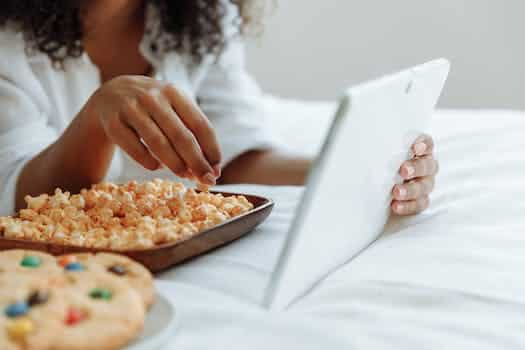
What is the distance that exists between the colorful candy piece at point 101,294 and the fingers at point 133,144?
32 cm

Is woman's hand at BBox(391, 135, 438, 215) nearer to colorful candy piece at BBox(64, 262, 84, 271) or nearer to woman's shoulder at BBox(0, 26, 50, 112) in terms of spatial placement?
colorful candy piece at BBox(64, 262, 84, 271)

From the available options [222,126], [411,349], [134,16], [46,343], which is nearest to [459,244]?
[411,349]

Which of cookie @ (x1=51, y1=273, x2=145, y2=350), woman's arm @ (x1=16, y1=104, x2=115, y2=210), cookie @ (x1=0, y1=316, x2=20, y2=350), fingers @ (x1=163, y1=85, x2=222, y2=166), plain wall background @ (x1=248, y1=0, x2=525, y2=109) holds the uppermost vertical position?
plain wall background @ (x1=248, y1=0, x2=525, y2=109)

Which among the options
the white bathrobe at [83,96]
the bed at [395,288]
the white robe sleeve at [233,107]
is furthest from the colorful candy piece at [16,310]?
the white robe sleeve at [233,107]

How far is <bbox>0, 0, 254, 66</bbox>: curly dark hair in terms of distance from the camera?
1.29 metres

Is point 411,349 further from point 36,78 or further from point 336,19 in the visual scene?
point 336,19

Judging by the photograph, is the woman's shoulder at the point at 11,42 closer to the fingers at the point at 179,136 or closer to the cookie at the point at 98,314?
the fingers at the point at 179,136

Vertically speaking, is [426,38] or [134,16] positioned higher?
[426,38]

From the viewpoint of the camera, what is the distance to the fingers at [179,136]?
0.82 m

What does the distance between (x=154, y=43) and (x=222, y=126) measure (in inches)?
8.0

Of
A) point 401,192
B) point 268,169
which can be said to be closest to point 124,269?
point 401,192

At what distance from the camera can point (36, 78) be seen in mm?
1361

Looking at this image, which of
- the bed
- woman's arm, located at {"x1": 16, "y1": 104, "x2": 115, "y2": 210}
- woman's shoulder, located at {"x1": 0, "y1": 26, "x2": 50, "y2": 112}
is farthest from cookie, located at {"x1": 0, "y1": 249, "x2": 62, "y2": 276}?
woman's shoulder, located at {"x1": 0, "y1": 26, "x2": 50, "y2": 112}

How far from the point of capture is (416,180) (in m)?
0.92
